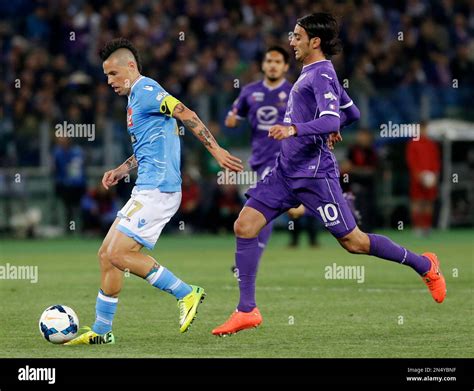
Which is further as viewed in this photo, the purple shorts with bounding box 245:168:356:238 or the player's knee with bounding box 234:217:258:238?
the player's knee with bounding box 234:217:258:238

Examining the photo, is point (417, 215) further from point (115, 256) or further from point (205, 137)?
point (115, 256)

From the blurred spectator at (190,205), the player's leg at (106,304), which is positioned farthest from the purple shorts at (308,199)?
the blurred spectator at (190,205)

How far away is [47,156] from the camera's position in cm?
2361

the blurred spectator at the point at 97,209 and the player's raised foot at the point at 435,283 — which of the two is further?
the blurred spectator at the point at 97,209

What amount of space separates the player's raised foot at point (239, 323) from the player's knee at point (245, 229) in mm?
610

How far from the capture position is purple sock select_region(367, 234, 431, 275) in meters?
9.99

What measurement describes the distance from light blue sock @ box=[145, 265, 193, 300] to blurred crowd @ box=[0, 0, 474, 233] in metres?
13.0

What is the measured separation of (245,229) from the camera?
10.0 meters

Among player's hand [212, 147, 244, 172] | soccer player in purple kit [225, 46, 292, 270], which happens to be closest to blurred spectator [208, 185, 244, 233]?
soccer player in purple kit [225, 46, 292, 270]

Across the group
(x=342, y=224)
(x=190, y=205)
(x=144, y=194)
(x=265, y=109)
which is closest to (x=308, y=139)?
(x=342, y=224)

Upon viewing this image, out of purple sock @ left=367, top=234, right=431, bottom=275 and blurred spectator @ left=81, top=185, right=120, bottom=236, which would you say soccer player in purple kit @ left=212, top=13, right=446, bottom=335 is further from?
blurred spectator @ left=81, top=185, right=120, bottom=236

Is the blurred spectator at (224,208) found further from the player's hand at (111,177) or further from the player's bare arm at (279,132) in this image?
the player's bare arm at (279,132)

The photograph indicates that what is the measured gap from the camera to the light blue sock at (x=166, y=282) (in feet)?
30.7

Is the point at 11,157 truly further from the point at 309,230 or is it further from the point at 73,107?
the point at 309,230
